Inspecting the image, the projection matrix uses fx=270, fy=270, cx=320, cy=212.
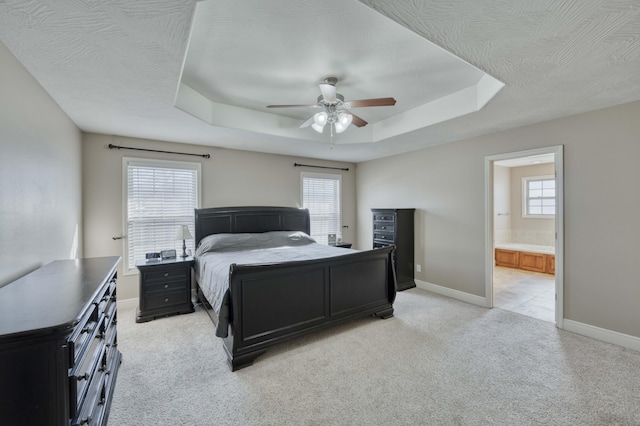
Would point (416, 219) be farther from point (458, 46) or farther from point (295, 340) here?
point (458, 46)

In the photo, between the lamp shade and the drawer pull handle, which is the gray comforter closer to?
the lamp shade

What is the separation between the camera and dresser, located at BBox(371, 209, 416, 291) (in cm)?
475

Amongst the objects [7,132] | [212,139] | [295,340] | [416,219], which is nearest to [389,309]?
[295,340]

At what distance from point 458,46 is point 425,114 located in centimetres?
183

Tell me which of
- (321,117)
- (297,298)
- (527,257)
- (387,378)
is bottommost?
(387,378)

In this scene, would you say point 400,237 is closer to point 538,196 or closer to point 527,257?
point 527,257

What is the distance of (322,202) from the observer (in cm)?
578

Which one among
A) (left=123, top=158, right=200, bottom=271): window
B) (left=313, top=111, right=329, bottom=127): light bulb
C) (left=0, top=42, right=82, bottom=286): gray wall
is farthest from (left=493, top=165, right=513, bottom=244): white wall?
(left=0, top=42, right=82, bottom=286): gray wall

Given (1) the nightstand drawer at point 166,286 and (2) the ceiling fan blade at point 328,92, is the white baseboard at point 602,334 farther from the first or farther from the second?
(1) the nightstand drawer at point 166,286

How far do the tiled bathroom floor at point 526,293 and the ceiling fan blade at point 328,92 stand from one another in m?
3.75

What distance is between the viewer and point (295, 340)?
2.96 meters

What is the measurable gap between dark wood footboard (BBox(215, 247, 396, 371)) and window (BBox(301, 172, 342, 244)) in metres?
2.27

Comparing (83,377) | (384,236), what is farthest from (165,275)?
(384,236)

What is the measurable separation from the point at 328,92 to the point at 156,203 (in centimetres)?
312
